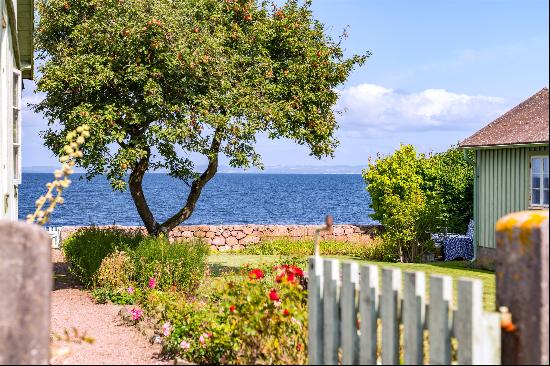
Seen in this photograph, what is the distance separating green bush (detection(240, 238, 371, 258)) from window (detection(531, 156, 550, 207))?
909cm

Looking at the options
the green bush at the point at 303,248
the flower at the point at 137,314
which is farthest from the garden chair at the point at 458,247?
the flower at the point at 137,314

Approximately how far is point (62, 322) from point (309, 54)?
9.59 meters

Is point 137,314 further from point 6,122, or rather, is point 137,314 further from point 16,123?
point 16,123

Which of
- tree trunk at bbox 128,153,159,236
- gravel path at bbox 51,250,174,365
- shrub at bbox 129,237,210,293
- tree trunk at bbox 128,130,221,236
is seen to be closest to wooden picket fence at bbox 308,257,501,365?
gravel path at bbox 51,250,174,365

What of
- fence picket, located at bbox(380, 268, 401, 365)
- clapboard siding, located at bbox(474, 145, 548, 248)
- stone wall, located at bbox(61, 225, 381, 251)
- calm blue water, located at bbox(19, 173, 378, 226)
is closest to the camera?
fence picket, located at bbox(380, 268, 401, 365)

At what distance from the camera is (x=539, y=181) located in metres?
17.5

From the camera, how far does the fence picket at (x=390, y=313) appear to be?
5.33 m

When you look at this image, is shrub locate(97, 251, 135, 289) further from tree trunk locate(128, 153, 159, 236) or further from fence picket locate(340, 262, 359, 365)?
fence picket locate(340, 262, 359, 365)

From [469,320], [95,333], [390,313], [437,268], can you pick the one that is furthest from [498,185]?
[469,320]

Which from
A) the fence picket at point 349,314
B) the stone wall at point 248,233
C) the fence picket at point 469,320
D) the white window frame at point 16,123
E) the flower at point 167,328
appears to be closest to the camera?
the fence picket at point 469,320

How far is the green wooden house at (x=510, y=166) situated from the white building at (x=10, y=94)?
36.6 ft

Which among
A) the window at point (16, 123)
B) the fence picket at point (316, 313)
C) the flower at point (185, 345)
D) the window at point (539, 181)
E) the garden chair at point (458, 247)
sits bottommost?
the flower at point (185, 345)

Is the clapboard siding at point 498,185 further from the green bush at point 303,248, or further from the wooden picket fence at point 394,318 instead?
the wooden picket fence at point 394,318

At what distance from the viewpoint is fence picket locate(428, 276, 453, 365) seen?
4.91 metres
